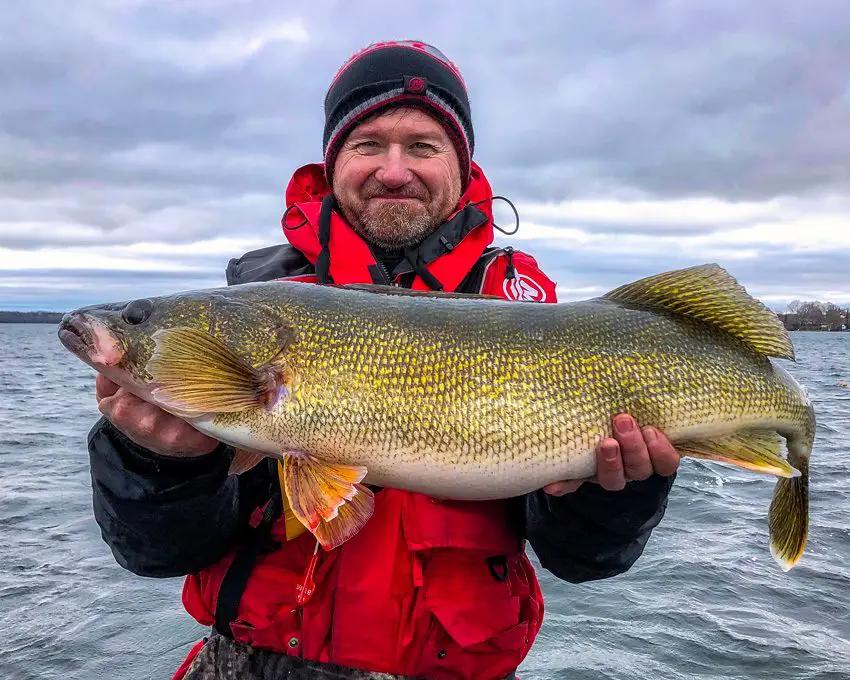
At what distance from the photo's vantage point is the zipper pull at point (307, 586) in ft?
10.2

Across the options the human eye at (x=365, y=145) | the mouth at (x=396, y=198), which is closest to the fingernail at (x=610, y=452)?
the mouth at (x=396, y=198)

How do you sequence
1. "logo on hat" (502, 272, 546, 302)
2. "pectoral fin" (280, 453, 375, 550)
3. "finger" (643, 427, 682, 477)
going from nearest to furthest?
"pectoral fin" (280, 453, 375, 550), "finger" (643, 427, 682, 477), "logo on hat" (502, 272, 546, 302)

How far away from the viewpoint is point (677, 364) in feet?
10.4

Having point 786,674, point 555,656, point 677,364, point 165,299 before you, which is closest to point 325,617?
point 165,299

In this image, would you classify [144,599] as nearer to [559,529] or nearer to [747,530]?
[559,529]

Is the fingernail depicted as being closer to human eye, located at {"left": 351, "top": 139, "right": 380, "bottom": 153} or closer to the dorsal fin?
the dorsal fin

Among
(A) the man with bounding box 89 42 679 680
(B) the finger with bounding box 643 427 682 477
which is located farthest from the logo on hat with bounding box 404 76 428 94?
(B) the finger with bounding box 643 427 682 477

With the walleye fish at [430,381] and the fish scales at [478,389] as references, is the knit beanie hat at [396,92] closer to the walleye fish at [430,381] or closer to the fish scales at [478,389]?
the walleye fish at [430,381]

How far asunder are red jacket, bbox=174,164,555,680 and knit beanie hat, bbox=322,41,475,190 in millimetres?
2412

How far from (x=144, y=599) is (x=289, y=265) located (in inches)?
169

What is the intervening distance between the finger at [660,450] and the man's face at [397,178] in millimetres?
1864

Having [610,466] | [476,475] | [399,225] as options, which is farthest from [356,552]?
[399,225]

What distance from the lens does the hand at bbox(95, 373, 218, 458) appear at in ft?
9.73

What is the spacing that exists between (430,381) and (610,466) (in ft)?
2.75
